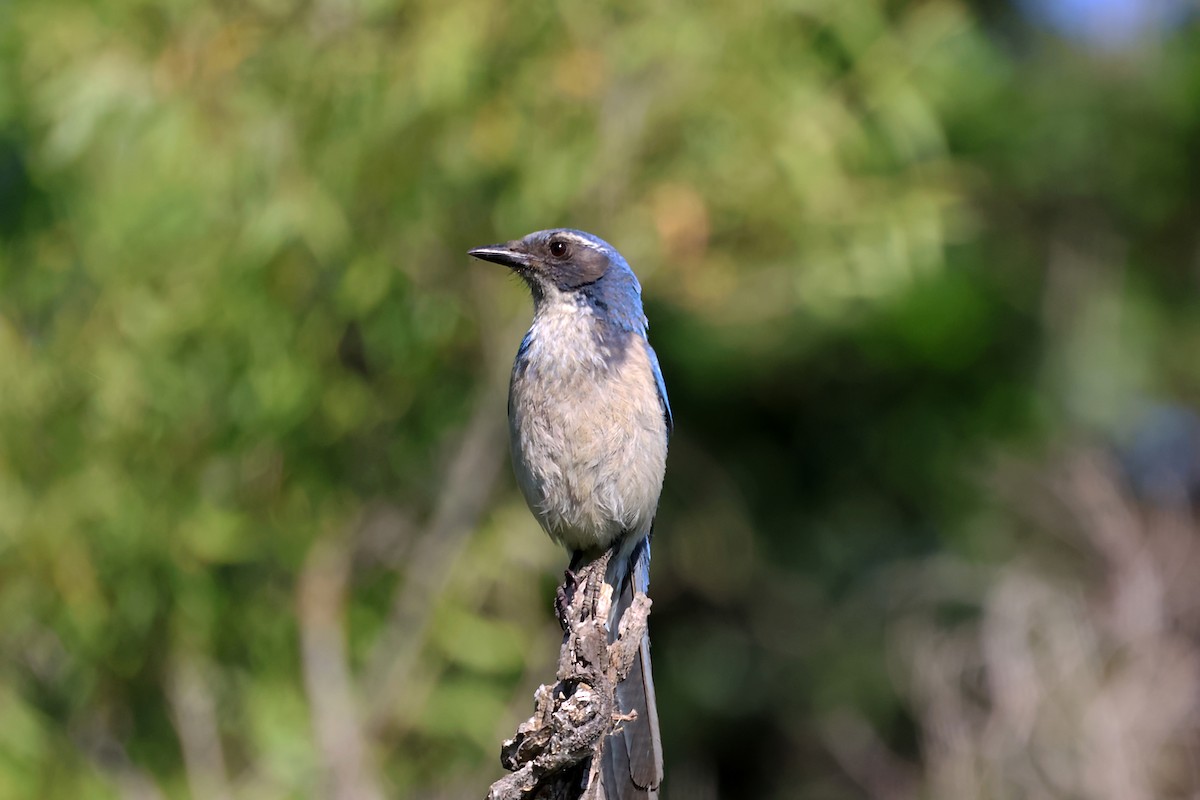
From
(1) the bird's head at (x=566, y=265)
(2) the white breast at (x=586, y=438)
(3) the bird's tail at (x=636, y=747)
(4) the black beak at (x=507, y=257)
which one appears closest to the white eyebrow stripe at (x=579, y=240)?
(1) the bird's head at (x=566, y=265)

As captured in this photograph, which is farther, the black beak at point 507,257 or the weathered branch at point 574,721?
the black beak at point 507,257

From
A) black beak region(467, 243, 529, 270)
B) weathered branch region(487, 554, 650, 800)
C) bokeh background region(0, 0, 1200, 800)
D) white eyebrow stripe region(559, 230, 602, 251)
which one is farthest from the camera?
bokeh background region(0, 0, 1200, 800)

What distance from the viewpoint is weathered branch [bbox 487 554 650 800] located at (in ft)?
13.7

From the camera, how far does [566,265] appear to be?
19.1 ft

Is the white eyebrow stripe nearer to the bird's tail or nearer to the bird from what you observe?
the bird

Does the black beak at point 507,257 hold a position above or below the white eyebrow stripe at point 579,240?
below

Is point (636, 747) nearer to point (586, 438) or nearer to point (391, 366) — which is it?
point (586, 438)

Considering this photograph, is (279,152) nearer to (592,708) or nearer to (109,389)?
(109,389)

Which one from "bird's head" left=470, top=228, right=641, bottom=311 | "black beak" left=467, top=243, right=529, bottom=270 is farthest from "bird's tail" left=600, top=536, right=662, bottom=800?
"black beak" left=467, top=243, right=529, bottom=270

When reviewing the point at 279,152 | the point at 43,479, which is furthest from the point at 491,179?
the point at 43,479

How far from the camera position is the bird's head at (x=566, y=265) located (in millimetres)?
5797

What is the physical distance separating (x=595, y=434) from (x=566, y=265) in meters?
0.85

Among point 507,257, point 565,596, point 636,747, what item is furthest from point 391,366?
point 636,747

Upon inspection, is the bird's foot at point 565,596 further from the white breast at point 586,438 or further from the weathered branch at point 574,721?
the weathered branch at point 574,721
